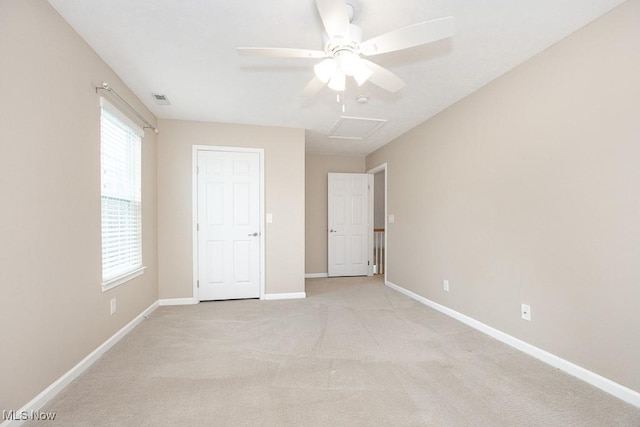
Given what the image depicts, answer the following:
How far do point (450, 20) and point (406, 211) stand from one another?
10.3 ft

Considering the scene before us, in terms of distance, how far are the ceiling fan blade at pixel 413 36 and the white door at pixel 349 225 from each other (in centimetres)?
396

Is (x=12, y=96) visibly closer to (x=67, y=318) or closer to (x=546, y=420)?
(x=67, y=318)

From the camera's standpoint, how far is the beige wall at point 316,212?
566cm

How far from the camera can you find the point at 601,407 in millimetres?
1682

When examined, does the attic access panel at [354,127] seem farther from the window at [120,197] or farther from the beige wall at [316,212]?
the window at [120,197]

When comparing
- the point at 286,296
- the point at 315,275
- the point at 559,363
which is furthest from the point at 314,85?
the point at 315,275

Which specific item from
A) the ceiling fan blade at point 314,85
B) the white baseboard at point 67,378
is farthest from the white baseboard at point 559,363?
the white baseboard at point 67,378

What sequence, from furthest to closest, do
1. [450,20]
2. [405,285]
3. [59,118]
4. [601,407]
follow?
[405,285] < [59,118] < [601,407] < [450,20]

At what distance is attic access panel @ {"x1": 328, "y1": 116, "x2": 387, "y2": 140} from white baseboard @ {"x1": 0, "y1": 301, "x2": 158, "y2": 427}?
10.9 ft

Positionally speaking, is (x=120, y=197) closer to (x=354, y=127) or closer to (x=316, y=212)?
(x=354, y=127)

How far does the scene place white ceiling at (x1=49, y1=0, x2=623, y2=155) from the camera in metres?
1.79

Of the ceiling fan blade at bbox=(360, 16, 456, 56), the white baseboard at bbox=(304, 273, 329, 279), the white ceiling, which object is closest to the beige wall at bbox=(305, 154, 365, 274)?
the white baseboard at bbox=(304, 273, 329, 279)

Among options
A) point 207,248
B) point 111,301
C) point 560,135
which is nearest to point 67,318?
point 111,301

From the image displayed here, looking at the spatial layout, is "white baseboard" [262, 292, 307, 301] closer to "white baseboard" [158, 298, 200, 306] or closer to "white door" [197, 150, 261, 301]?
"white door" [197, 150, 261, 301]
